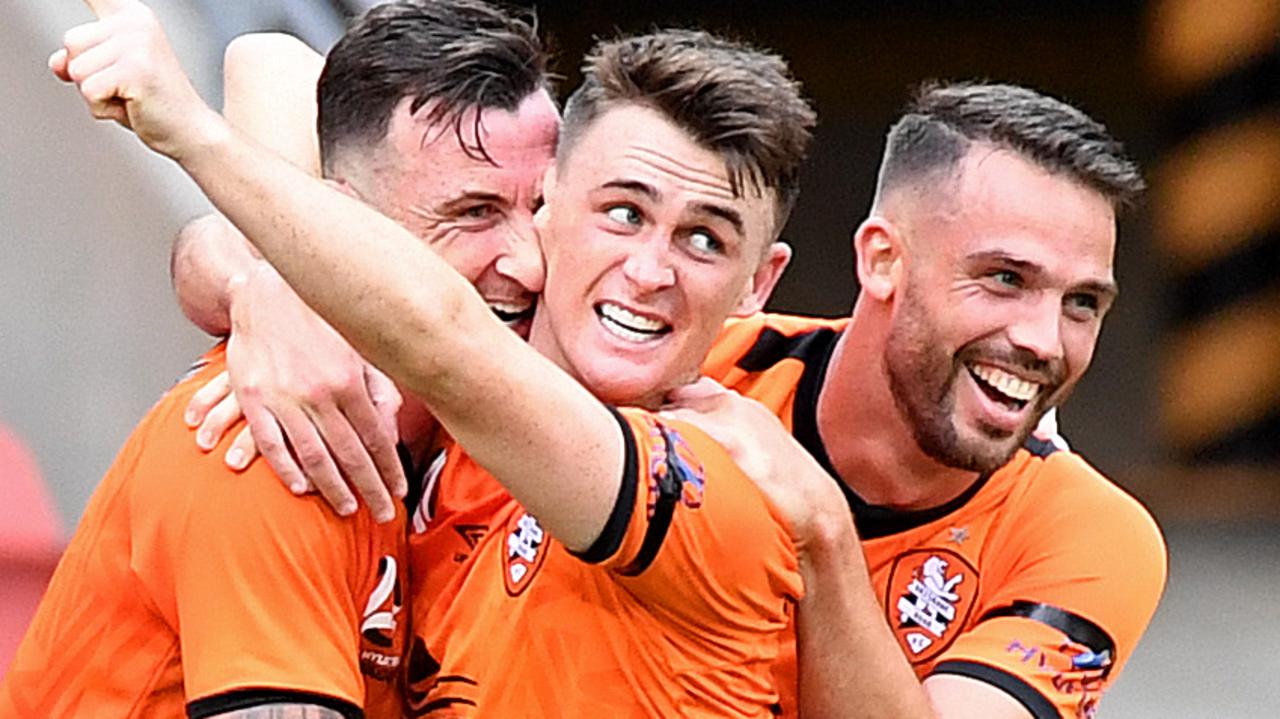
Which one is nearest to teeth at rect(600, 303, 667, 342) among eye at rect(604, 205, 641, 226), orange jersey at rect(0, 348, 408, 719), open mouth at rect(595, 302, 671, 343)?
open mouth at rect(595, 302, 671, 343)

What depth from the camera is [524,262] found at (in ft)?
9.57

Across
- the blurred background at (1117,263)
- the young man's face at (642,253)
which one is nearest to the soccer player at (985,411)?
the young man's face at (642,253)

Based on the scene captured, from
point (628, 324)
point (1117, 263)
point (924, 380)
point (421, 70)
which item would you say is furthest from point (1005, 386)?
point (1117, 263)

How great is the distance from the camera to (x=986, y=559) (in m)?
3.12

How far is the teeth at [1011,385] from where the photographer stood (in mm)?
3049

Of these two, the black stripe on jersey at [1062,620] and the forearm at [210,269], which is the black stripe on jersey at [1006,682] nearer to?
the black stripe on jersey at [1062,620]

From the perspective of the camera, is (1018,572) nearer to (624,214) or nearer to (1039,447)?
(1039,447)

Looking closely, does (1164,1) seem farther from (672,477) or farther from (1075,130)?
Answer: (672,477)

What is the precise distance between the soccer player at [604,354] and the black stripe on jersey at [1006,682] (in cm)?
29

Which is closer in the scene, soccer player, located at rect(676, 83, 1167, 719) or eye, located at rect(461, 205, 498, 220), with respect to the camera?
eye, located at rect(461, 205, 498, 220)

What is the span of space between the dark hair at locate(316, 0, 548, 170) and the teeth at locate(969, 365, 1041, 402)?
27.0 inches

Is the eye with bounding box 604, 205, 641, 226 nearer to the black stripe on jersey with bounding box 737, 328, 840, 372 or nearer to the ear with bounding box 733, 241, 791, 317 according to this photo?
the ear with bounding box 733, 241, 791, 317

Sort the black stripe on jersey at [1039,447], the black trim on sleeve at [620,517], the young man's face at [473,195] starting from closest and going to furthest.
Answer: the black trim on sleeve at [620,517], the young man's face at [473,195], the black stripe on jersey at [1039,447]

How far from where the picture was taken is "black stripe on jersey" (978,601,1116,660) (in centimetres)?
301
